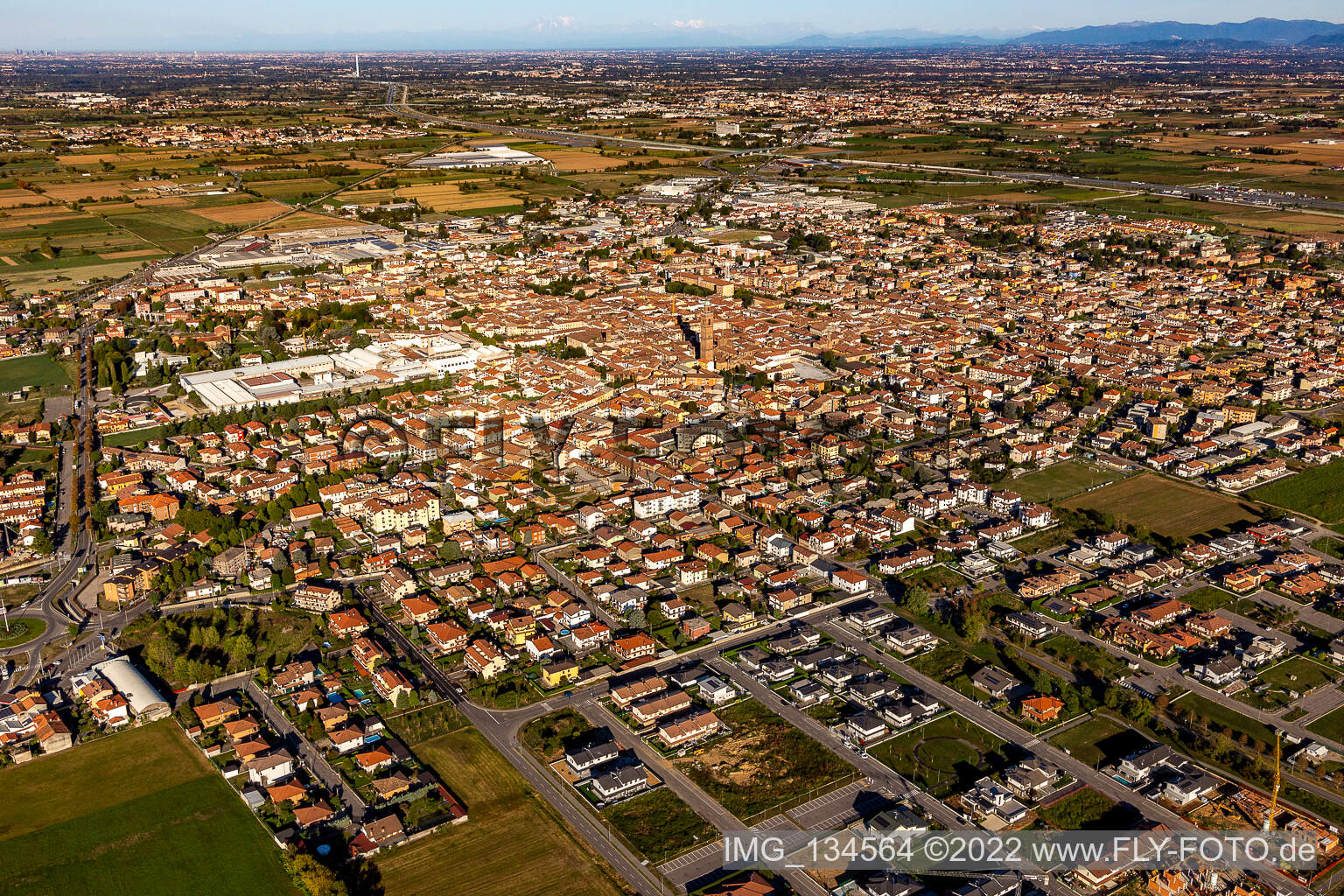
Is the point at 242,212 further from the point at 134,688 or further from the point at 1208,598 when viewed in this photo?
the point at 1208,598

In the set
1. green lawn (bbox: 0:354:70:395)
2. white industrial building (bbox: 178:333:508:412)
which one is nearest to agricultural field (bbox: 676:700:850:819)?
white industrial building (bbox: 178:333:508:412)

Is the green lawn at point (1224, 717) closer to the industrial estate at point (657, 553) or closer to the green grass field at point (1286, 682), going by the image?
the industrial estate at point (657, 553)

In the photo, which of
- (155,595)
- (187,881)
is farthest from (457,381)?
(187,881)

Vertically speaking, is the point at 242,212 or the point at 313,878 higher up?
the point at 242,212

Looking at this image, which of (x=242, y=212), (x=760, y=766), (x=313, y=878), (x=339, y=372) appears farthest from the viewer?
(x=242, y=212)

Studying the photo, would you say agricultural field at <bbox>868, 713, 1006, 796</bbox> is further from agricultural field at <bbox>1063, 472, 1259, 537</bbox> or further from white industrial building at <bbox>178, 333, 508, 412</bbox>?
white industrial building at <bbox>178, 333, 508, 412</bbox>

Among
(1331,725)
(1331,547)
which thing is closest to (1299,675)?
(1331,725)
